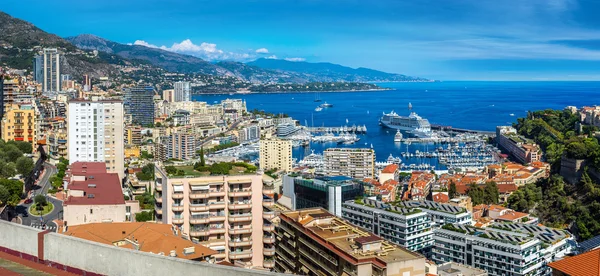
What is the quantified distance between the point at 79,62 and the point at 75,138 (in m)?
44.0

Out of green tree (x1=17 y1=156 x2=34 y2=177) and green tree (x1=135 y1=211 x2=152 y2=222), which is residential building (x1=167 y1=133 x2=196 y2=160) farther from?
green tree (x1=135 y1=211 x2=152 y2=222)

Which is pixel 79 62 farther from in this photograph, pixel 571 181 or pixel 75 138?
pixel 571 181

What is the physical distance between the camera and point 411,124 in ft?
141

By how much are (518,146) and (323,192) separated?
639 inches

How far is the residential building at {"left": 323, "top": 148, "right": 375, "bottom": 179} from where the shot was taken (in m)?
22.7

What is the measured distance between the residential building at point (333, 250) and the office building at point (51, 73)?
36.3 m

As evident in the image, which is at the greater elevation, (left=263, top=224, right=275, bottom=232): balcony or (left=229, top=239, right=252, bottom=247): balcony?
(left=263, top=224, right=275, bottom=232): balcony

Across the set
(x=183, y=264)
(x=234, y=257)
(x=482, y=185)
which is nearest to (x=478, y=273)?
(x=234, y=257)

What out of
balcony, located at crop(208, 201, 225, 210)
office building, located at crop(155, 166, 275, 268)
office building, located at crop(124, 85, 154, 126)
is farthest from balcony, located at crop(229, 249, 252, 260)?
office building, located at crop(124, 85, 154, 126)

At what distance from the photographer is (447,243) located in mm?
10688

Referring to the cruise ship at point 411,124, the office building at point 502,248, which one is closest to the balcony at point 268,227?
the office building at point 502,248

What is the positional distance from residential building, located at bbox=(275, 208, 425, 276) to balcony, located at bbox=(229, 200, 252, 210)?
50 centimetres

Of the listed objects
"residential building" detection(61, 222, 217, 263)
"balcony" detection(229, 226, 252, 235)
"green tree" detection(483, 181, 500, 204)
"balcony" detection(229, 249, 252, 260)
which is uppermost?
"residential building" detection(61, 222, 217, 263)

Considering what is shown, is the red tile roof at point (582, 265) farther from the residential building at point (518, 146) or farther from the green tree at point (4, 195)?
the residential building at point (518, 146)
